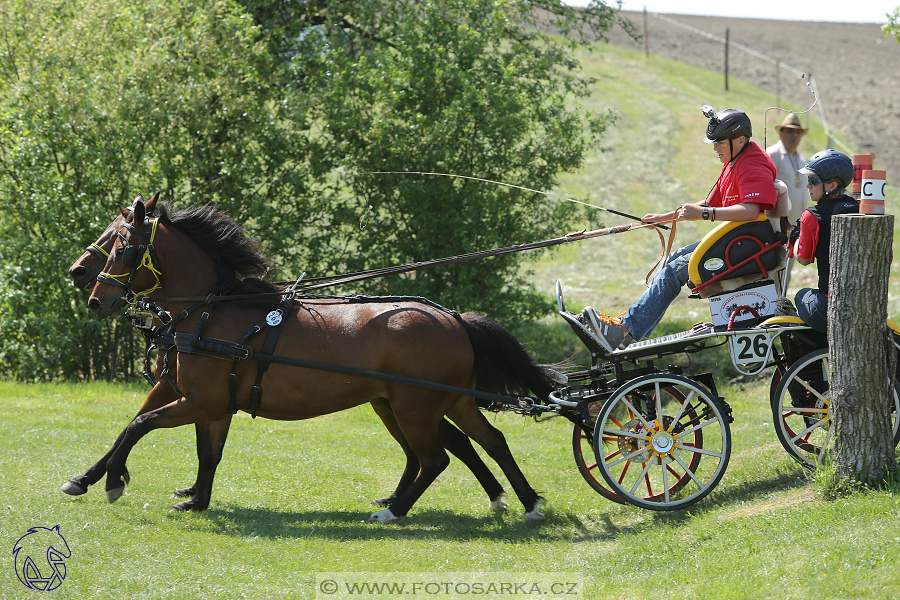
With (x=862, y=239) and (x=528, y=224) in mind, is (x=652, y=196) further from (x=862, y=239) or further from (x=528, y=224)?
(x=862, y=239)

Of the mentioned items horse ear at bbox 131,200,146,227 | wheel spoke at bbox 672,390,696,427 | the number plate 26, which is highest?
horse ear at bbox 131,200,146,227

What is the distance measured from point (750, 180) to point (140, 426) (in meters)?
4.67

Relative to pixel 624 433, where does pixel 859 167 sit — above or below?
above

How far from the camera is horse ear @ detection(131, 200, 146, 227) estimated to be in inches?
233

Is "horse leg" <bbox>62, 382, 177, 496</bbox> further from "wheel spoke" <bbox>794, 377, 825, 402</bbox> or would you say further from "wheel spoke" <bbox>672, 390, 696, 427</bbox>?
"wheel spoke" <bbox>794, 377, 825, 402</bbox>

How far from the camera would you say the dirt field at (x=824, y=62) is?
1102 inches

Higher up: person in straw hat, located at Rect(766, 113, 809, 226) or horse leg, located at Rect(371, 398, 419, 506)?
person in straw hat, located at Rect(766, 113, 809, 226)

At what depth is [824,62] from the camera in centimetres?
3684

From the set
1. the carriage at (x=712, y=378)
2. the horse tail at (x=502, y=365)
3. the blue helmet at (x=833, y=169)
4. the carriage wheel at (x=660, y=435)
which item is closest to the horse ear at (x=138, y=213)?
the horse tail at (x=502, y=365)

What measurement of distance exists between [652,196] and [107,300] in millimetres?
19331

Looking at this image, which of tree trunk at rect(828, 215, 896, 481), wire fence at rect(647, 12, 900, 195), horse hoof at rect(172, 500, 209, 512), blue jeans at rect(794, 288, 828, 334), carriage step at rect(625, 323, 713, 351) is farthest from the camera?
wire fence at rect(647, 12, 900, 195)

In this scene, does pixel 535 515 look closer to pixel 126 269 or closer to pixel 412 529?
pixel 412 529

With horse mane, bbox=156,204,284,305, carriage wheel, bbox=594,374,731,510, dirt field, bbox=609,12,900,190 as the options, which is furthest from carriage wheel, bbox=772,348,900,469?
dirt field, bbox=609,12,900,190

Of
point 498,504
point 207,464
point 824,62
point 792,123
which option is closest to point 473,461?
point 498,504
